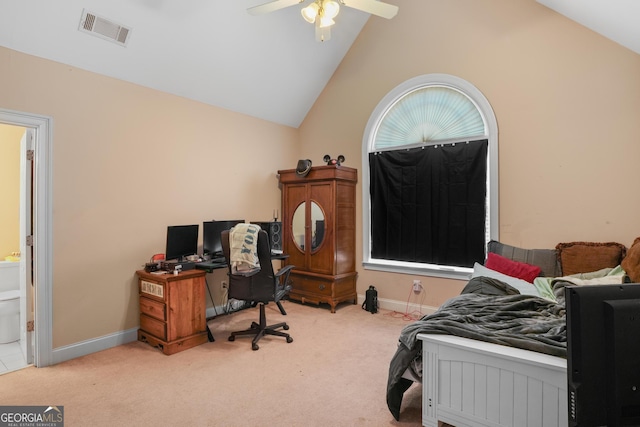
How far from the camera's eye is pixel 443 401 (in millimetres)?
1939

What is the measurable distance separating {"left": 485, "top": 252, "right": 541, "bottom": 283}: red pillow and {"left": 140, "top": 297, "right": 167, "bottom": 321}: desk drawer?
123 inches

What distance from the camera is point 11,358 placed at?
9.68 ft

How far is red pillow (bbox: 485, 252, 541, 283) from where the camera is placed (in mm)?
3141

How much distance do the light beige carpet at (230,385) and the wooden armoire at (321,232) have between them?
94 cm

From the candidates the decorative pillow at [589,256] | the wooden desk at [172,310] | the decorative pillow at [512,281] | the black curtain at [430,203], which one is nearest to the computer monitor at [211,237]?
the wooden desk at [172,310]

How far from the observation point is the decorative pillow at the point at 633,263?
8.52 ft

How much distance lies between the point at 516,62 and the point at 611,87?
868mm

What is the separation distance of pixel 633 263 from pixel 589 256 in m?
0.39

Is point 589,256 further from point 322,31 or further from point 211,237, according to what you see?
point 211,237

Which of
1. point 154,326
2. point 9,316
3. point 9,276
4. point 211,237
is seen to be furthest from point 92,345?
point 9,276

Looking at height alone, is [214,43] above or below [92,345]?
above

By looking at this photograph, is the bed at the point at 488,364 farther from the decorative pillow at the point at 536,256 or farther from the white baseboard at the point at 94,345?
the white baseboard at the point at 94,345

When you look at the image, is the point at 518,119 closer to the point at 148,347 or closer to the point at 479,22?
the point at 479,22

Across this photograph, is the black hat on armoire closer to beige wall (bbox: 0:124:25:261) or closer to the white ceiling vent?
the white ceiling vent
